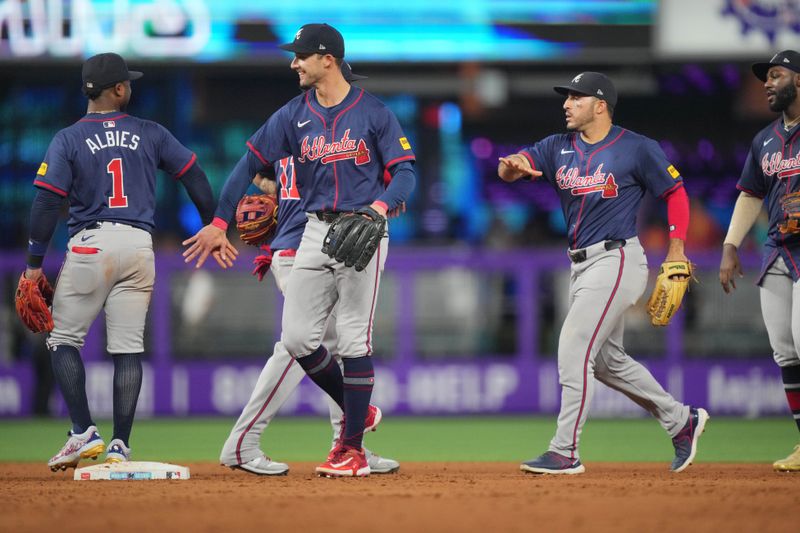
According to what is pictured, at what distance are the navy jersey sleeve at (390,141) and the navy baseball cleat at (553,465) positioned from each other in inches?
66.9

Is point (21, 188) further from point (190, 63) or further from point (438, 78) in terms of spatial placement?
point (438, 78)

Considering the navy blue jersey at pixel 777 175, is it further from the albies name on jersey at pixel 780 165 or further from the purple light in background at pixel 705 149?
the purple light in background at pixel 705 149

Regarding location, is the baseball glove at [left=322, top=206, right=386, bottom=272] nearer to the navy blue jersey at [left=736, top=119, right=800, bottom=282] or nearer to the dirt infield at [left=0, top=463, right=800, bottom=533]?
the dirt infield at [left=0, top=463, right=800, bottom=533]

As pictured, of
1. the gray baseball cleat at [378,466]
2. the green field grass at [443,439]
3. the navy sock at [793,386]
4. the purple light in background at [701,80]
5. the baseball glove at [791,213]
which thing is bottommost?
the green field grass at [443,439]

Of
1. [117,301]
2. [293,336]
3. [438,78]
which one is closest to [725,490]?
[293,336]

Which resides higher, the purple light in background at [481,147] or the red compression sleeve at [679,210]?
the purple light in background at [481,147]

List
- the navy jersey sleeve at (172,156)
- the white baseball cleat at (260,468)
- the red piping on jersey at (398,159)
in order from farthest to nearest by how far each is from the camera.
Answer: the navy jersey sleeve at (172,156)
the white baseball cleat at (260,468)
the red piping on jersey at (398,159)

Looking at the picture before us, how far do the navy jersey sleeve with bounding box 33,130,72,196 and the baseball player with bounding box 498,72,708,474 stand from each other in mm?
2275

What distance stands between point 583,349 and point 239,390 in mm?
6872

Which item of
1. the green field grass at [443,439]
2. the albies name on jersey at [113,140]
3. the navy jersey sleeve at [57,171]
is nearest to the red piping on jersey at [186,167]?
the albies name on jersey at [113,140]

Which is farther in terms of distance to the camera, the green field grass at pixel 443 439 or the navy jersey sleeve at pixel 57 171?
the green field grass at pixel 443 439

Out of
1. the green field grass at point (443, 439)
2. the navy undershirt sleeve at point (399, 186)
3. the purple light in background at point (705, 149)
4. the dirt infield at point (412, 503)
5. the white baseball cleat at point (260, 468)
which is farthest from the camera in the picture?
the purple light in background at point (705, 149)

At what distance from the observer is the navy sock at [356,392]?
639 cm

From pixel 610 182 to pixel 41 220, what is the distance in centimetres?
298
